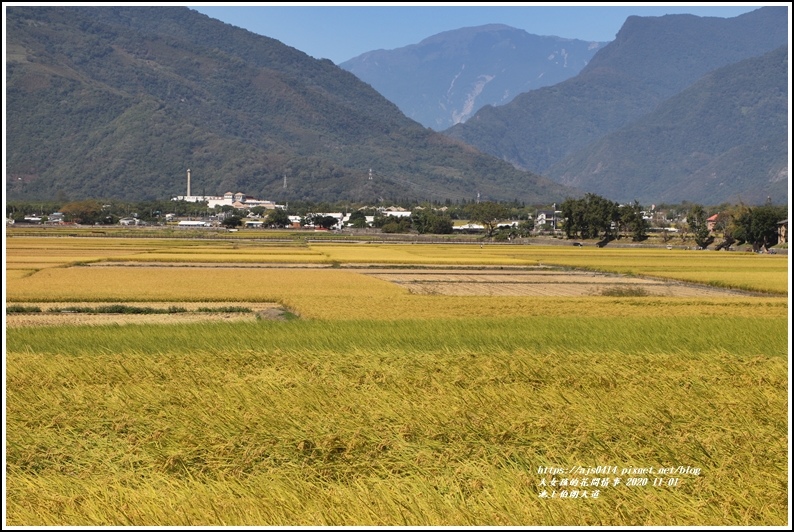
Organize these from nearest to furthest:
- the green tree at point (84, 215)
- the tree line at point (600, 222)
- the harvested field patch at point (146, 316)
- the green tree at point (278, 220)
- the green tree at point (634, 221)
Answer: the harvested field patch at point (146, 316)
the tree line at point (600, 222)
the green tree at point (634, 221)
the green tree at point (84, 215)
the green tree at point (278, 220)

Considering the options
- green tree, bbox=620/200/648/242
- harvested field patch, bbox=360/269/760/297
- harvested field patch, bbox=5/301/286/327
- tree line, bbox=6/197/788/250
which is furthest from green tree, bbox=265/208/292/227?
harvested field patch, bbox=5/301/286/327

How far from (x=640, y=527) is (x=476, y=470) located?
2026mm

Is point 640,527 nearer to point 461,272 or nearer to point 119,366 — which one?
point 119,366

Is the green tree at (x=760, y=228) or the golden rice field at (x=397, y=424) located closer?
the golden rice field at (x=397, y=424)

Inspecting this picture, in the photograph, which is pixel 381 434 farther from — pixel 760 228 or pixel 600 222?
pixel 600 222

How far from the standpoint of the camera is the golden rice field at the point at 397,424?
8078 millimetres

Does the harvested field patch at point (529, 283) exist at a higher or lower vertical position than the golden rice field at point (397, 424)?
lower

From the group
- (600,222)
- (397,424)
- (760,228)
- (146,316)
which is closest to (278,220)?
(600,222)

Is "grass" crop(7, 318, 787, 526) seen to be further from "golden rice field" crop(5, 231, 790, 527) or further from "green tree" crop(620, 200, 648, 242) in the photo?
"green tree" crop(620, 200, 648, 242)

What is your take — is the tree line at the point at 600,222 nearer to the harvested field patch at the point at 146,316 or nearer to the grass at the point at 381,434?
the harvested field patch at the point at 146,316

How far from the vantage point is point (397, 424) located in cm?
1059

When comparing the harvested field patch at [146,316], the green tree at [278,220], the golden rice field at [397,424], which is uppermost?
the green tree at [278,220]

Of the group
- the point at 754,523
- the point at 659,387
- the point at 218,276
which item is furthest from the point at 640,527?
the point at 218,276

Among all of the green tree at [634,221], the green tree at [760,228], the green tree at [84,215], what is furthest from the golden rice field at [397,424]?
the green tree at [84,215]
